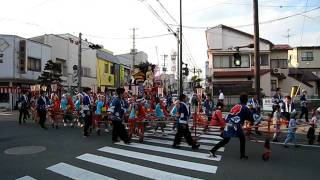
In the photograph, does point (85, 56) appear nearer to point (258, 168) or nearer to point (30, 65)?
point (30, 65)

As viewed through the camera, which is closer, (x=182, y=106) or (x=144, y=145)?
(x=182, y=106)

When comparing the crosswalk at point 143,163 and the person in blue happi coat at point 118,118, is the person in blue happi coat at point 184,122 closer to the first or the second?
the crosswalk at point 143,163

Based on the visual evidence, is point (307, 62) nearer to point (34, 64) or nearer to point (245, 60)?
point (245, 60)

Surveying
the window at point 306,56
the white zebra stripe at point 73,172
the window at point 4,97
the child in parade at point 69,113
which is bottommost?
the white zebra stripe at point 73,172

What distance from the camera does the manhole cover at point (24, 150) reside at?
1098cm

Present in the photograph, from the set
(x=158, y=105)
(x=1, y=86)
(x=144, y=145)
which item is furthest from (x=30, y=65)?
(x=144, y=145)

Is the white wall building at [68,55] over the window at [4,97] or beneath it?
over

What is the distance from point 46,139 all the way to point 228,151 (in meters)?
6.53

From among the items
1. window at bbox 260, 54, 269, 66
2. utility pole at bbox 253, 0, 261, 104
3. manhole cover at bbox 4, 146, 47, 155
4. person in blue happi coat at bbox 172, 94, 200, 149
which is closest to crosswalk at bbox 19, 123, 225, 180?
person in blue happi coat at bbox 172, 94, 200, 149

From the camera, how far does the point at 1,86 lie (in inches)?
1439

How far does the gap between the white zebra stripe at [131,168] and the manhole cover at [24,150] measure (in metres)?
1.79

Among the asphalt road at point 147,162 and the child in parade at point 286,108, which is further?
the child in parade at point 286,108

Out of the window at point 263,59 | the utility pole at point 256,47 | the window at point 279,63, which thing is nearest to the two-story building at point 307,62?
the window at point 279,63

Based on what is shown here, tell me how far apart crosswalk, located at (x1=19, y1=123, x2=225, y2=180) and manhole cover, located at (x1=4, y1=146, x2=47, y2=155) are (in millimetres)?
1702
